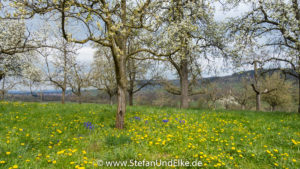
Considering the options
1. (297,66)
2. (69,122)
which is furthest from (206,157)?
(297,66)

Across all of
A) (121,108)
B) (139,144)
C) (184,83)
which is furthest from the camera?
(184,83)

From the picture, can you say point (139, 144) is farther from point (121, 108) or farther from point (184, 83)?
point (184, 83)

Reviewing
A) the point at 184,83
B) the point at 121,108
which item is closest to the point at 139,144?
the point at 121,108

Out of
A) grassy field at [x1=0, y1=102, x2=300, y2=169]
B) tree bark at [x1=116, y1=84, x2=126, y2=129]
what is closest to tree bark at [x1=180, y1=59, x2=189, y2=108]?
grassy field at [x1=0, y1=102, x2=300, y2=169]

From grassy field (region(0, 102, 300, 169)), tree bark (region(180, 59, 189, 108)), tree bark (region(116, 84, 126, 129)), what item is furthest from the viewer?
tree bark (region(180, 59, 189, 108))

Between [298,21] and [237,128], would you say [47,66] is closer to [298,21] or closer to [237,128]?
[237,128]

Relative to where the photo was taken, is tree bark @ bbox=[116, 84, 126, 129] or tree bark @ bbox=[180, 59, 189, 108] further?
tree bark @ bbox=[180, 59, 189, 108]

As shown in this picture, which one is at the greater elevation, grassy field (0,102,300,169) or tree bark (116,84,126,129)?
tree bark (116,84,126,129)

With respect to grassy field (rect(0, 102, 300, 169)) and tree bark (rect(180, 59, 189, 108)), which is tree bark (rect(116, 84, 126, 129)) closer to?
grassy field (rect(0, 102, 300, 169))

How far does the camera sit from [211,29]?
1441cm

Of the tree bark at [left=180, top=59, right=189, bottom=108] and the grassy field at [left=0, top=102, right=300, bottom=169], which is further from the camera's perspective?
the tree bark at [left=180, top=59, right=189, bottom=108]

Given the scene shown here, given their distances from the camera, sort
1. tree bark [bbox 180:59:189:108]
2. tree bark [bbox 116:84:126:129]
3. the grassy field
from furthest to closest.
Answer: tree bark [bbox 180:59:189:108], tree bark [bbox 116:84:126:129], the grassy field

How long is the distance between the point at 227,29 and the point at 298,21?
4.57 metres

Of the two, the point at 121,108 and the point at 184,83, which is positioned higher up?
the point at 184,83
